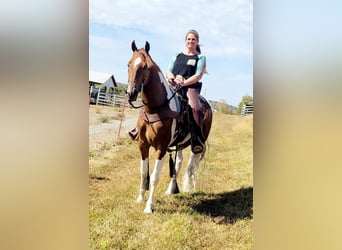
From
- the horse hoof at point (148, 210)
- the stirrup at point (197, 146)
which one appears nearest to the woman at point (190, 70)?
the stirrup at point (197, 146)

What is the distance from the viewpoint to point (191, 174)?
6.22 ft

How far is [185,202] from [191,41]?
82 centimetres

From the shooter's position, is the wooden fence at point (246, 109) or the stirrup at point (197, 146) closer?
the wooden fence at point (246, 109)

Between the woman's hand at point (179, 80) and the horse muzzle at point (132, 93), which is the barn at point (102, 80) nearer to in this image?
the horse muzzle at point (132, 93)

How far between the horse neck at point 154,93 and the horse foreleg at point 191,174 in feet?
1.05

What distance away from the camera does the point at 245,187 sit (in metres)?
1.84

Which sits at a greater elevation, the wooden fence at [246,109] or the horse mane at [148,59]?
the horse mane at [148,59]

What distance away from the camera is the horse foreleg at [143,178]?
1.84 m

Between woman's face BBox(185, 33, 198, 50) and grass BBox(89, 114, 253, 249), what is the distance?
1.28 feet

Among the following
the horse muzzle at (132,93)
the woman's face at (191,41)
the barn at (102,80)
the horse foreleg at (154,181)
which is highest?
A: the woman's face at (191,41)

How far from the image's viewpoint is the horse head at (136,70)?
181 centimetres

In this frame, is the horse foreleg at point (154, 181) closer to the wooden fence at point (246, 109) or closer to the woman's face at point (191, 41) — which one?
the wooden fence at point (246, 109)
